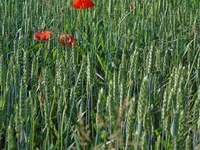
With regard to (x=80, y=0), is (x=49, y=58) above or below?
below

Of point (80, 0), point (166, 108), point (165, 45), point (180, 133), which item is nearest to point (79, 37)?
point (80, 0)

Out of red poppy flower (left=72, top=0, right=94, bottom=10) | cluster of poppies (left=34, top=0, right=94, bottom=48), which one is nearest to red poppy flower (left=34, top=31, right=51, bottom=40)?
cluster of poppies (left=34, top=0, right=94, bottom=48)

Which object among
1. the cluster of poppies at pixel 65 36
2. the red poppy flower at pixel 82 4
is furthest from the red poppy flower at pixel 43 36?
the red poppy flower at pixel 82 4

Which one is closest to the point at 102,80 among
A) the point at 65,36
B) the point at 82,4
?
the point at 65,36

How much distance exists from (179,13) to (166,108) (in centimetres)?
126

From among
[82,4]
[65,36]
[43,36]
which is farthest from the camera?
[82,4]

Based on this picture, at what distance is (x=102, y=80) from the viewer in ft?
6.14

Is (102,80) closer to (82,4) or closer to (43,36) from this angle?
(43,36)

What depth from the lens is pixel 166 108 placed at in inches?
41.7

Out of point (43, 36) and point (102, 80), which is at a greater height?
point (43, 36)

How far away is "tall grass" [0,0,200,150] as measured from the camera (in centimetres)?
106

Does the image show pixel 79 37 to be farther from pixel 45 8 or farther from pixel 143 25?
pixel 45 8

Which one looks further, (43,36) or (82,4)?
(82,4)

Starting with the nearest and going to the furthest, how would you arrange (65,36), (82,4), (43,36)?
1. (65,36)
2. (43,36)
3. (82,4)
